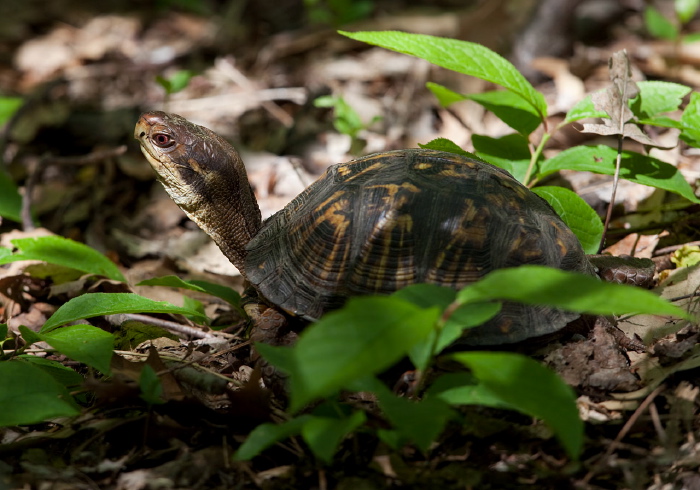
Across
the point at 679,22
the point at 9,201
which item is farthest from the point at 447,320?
the point at 679,22

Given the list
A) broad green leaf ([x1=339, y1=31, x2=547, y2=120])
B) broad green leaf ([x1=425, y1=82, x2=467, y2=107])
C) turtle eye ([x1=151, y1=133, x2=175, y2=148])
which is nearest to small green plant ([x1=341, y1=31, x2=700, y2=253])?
broad green leaf ([x1=339, y1=31, x2=547, y2=120])

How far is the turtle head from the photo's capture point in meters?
2.88

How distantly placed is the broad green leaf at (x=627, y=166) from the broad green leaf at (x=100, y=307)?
1805mm

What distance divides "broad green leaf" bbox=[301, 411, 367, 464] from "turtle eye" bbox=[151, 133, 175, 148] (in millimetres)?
1682

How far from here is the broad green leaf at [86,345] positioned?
2.01 metres

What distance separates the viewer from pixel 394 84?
543 centimetres

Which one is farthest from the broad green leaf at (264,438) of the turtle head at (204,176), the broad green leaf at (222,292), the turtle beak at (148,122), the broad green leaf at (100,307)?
the turtle beak at (148,122)

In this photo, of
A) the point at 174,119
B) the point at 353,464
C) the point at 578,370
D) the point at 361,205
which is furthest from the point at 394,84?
the point at 353,464

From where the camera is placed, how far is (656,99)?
2877 millimetres

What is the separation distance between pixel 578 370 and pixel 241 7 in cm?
664

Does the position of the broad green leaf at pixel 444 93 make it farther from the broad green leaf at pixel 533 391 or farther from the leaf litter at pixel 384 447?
the broad green leaf at pixel 533 391

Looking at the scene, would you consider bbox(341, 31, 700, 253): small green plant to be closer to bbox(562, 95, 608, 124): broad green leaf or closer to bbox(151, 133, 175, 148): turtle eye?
bbox(562, 95, 608, 124): broad green leaf

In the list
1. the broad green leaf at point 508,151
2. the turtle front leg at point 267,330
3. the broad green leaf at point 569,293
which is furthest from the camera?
the broad green leaf at point 508,151

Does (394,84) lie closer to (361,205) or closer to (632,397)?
(361,205)
